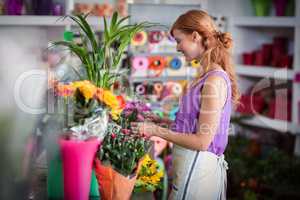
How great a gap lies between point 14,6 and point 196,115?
1.61m

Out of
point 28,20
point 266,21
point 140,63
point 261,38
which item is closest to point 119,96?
point 28,20

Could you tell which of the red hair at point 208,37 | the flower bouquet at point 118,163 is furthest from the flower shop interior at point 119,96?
the red hair at point 208,37

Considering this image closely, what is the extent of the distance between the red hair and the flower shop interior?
0.34ft

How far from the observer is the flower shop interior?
1.25 meters

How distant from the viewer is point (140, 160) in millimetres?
1285

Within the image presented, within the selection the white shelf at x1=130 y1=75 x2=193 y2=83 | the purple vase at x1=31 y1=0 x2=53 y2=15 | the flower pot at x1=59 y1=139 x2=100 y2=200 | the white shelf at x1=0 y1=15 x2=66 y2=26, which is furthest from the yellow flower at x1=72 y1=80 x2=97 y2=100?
the white shelf at x1=130 y1=75 x2=193 y2=83

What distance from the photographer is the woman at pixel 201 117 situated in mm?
1389

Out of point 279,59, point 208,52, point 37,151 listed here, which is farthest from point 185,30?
point 279,59

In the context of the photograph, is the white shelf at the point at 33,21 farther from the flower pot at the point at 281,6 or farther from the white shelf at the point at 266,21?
the flower pot at the point at 281,6

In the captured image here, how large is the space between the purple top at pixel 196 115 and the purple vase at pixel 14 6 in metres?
1.36

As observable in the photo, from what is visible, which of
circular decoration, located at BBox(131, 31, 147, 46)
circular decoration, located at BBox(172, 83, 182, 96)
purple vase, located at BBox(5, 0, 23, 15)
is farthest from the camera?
circular decoration, located at BBox(172, 83, 182, 96)

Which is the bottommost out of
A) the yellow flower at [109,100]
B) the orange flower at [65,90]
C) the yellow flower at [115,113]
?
the yellow flower at [115,113]

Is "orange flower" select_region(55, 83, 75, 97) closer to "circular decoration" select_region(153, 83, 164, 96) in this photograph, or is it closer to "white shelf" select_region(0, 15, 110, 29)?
"white shelf" select_region(0, 15, 110, 29)

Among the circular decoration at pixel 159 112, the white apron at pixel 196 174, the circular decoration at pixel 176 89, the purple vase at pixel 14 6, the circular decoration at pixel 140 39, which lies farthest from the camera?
the circular decoration at pixel 176 89
